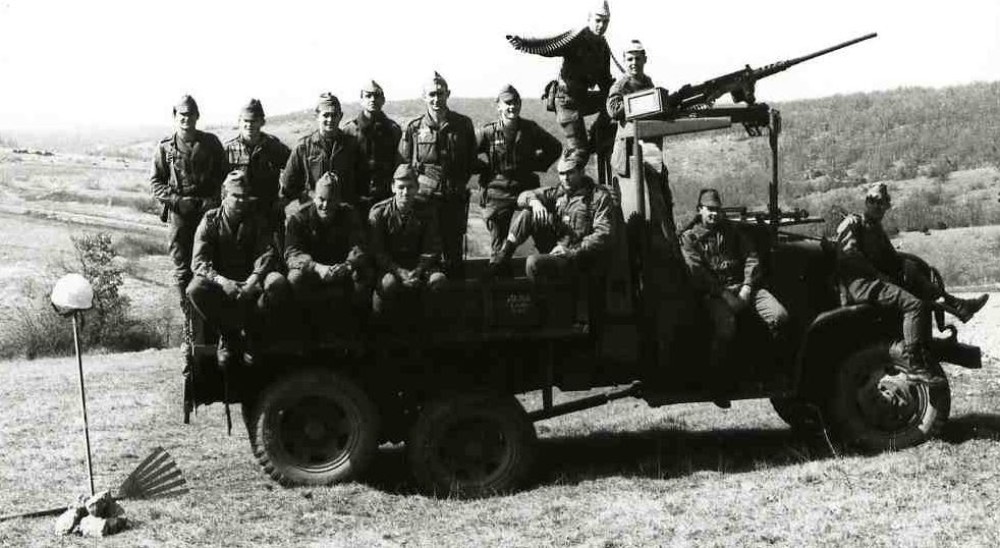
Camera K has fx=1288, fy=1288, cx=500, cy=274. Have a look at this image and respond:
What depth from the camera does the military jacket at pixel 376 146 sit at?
955 centimetres

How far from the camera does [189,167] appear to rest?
9.51m

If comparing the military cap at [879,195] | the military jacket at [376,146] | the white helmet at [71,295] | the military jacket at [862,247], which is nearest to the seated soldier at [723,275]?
the military jacket at [862,247]

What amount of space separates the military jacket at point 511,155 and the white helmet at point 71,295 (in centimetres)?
305

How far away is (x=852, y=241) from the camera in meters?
9.09

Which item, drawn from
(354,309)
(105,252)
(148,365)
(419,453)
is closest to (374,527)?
(419,453)

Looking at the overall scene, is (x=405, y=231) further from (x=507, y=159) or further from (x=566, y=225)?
(x=507, y=159)

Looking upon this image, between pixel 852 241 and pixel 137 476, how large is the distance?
5.19m

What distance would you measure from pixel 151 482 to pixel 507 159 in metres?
3.43

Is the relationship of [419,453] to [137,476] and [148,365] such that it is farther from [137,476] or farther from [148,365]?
[148,365]

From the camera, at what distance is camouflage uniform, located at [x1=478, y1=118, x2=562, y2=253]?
31.2 ft

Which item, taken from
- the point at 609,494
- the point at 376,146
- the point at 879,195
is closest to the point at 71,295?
the point at 376,146

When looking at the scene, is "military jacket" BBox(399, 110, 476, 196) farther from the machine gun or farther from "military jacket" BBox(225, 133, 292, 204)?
the machine gun

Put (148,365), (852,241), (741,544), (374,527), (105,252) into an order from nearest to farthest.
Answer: (741,544) → (374,527) → (852,241) → (148,365) → (105,252)

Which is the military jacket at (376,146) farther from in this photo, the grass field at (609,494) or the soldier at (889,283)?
the soldier at (889,283)
